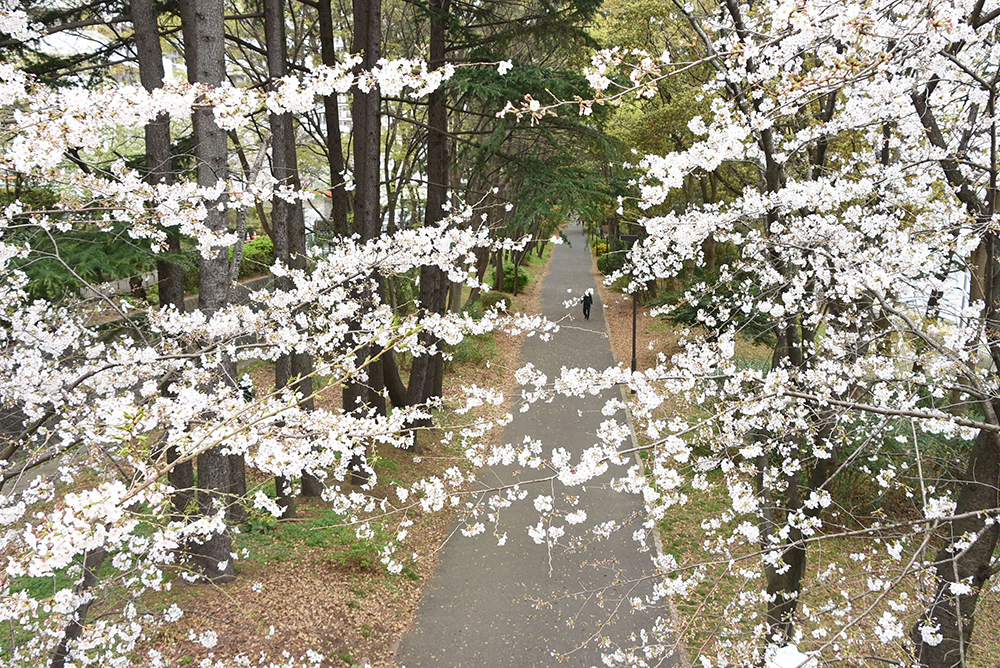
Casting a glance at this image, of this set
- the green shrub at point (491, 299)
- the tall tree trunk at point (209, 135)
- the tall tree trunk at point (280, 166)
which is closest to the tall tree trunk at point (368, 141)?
the tall tree trunk at point (280, 166)

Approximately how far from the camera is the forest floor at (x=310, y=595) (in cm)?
545

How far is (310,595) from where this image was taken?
644 centimetres

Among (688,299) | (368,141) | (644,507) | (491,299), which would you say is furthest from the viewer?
(491,299)

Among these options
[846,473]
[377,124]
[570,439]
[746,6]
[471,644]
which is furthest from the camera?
[570,439]

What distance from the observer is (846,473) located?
8625 millimetres

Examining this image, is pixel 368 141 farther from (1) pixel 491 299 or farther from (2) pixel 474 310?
(1) pixel 491 299

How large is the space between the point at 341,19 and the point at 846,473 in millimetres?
13859

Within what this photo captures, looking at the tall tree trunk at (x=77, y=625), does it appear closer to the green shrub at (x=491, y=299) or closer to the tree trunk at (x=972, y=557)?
the tree trunk at (x=972, y=557)

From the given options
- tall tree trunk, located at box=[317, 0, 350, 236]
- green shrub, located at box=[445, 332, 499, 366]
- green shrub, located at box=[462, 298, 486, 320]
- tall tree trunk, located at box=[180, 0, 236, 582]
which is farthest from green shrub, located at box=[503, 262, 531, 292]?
tall tree trunk, located at box=[180, 0, 236, 582]

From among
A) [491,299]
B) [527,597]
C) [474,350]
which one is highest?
[491,299]

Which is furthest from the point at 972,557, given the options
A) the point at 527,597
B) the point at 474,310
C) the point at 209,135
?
the point at 474,310

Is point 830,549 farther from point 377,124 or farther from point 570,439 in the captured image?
point 377,124

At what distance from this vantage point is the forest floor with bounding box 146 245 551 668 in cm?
545

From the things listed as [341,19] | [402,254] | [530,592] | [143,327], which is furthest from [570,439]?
[341,19]
